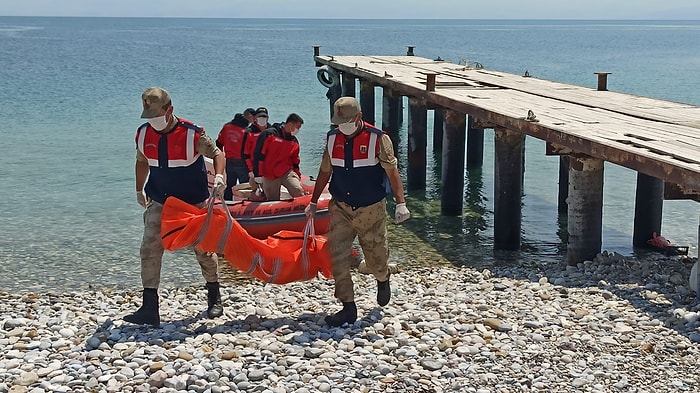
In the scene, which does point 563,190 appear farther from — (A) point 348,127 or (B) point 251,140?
(A) point 348,127

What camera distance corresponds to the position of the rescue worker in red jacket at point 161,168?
6859mm

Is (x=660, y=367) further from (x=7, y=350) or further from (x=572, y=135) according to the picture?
(x=7, y=350)

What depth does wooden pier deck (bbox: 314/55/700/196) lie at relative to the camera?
855 cm

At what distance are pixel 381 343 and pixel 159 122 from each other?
2.33 metres

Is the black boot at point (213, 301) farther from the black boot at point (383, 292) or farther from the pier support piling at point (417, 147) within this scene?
the pier support piling at point (417, 147)

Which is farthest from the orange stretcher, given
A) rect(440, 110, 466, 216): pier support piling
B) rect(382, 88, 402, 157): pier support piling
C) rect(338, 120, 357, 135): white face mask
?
rect(382, 88, 402, 157): pier support piling

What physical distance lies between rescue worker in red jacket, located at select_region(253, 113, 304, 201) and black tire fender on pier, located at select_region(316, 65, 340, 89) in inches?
573

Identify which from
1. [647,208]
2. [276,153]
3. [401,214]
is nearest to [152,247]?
[401,214]

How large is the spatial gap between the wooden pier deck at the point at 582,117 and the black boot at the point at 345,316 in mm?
3073

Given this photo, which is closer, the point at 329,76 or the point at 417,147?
the point at 417,147

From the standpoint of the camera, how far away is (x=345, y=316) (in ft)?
23.4

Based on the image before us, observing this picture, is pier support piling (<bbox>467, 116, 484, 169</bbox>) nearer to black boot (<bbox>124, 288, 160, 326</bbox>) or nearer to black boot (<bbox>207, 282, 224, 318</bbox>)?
black boot (<bbox>207, 282, 224, 318</bbox>)

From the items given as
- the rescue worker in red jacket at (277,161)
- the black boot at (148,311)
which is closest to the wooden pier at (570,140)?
the rescue worker in red jacket at (277,161)

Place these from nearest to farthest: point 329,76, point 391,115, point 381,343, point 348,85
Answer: point 381,343 → point 391,115 → point 348,85 → point 329,76
